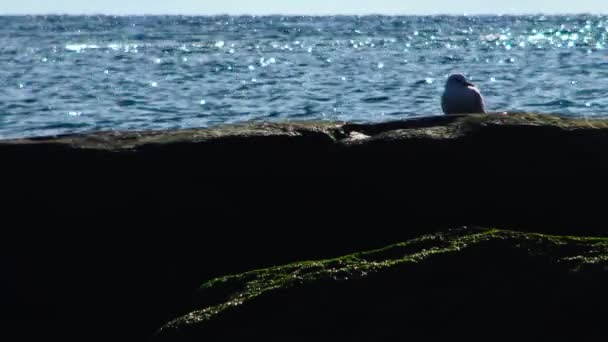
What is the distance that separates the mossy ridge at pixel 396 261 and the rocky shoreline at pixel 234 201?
2.00 ft

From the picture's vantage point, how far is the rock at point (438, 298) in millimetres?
4805

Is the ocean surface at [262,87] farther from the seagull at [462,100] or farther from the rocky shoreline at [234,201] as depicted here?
the rocky shoreline at [234,201]

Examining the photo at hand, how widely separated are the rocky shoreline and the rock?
792 millimetres

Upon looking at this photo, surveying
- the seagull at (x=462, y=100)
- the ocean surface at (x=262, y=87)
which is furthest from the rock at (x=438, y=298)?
the ocean surface at (x=262, y=87)

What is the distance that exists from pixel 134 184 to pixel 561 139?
2294 millimetres

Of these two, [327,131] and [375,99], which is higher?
[327,131]

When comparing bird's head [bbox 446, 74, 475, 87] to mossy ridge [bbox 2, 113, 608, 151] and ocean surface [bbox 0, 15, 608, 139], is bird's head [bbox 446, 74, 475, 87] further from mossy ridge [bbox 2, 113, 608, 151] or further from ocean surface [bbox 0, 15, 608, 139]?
ocean surface [bbox 0, 15, 608, 139]

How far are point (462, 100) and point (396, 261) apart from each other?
13.3ft

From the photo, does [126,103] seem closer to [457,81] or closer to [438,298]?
[457,81]

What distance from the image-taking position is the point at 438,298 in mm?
4879

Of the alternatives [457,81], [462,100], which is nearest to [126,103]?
[457,81]

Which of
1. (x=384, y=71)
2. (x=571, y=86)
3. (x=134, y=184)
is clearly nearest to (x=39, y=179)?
(x=134, y=184)

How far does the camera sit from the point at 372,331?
4.80 m

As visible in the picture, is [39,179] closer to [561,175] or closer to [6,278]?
[6,278]
